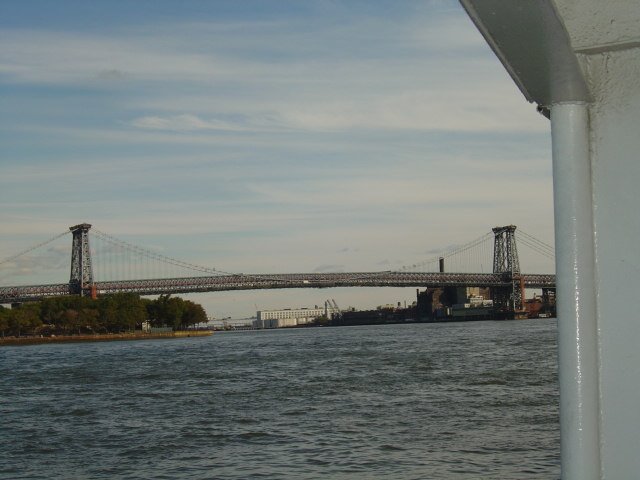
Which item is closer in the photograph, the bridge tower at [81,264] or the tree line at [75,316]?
the tree line at [75,316]

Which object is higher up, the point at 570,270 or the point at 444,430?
the point at 570,270

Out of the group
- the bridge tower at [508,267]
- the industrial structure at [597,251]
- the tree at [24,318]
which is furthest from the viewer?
the bridge tower at [508,267]

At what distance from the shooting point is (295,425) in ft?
42.3

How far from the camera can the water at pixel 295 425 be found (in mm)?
9641

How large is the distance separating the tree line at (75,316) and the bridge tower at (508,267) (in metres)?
35.4

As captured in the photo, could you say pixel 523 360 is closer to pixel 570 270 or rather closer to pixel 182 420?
pixel 182 420

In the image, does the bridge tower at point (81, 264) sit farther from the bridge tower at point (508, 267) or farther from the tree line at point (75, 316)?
the bridge tower at point (508, 267)

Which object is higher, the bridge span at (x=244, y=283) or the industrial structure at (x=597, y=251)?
the bridge span at (x=244, y=283)

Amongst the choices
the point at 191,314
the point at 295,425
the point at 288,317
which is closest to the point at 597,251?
the point at 295,425

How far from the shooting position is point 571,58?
1.31 meters

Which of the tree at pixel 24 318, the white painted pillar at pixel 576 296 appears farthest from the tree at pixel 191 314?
the white painted pillar at pixel 576 296

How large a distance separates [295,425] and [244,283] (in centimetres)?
6321

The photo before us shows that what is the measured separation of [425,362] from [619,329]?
81.9ft

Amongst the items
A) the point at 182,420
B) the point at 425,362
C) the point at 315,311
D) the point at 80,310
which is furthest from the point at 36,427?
the point at 315,311
